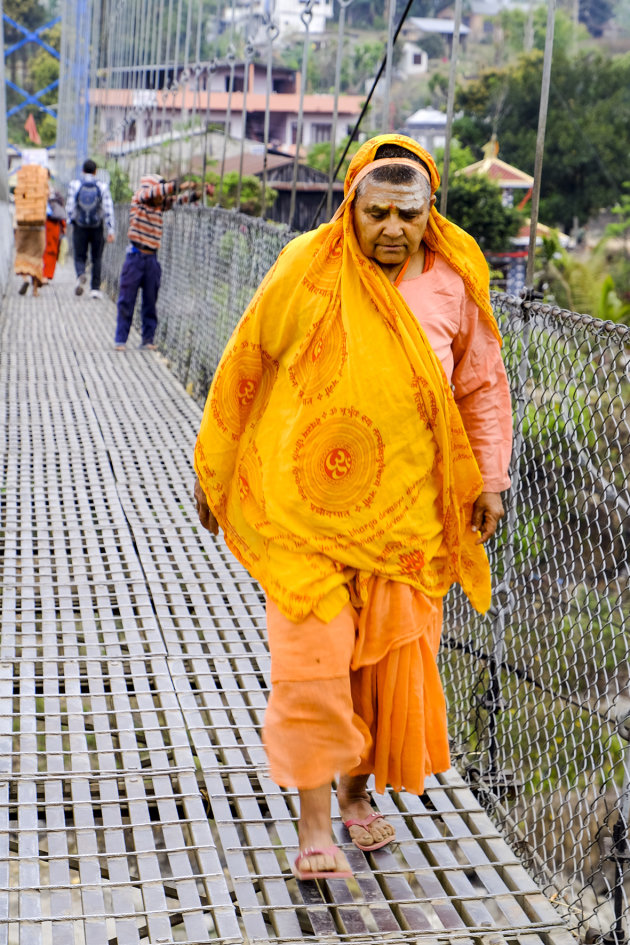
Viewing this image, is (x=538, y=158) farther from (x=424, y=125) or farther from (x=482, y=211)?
(x=424, y=125)

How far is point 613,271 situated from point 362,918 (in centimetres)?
3597

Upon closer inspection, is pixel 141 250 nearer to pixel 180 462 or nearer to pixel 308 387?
pixel 180 462

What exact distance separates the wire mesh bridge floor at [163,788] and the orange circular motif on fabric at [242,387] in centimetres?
103

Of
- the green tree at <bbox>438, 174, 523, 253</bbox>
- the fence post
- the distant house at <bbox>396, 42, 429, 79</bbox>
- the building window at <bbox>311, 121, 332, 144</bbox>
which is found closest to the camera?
the fence post

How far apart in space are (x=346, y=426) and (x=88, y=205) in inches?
468

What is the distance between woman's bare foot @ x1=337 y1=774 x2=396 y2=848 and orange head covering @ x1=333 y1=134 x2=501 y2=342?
1.20 metres

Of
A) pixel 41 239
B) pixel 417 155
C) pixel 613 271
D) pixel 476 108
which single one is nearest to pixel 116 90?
pixel 41 239

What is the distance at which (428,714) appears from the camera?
9.45 ft

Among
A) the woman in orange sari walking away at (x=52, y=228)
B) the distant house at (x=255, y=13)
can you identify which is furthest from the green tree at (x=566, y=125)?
the woman in orange sari walking away at (x=52, y=228)

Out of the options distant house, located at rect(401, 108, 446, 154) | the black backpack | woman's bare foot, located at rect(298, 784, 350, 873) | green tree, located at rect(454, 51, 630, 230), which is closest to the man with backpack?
the black backpack

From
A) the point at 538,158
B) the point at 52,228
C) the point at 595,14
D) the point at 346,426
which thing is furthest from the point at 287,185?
the point at 595,14

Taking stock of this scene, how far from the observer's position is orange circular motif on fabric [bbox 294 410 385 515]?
9.14 ft

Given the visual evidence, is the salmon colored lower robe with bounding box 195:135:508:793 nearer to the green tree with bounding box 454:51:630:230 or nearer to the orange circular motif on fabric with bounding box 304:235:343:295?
the orange circular motif on fabric with bounding box 304:235:343:295

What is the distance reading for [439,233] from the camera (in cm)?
288
